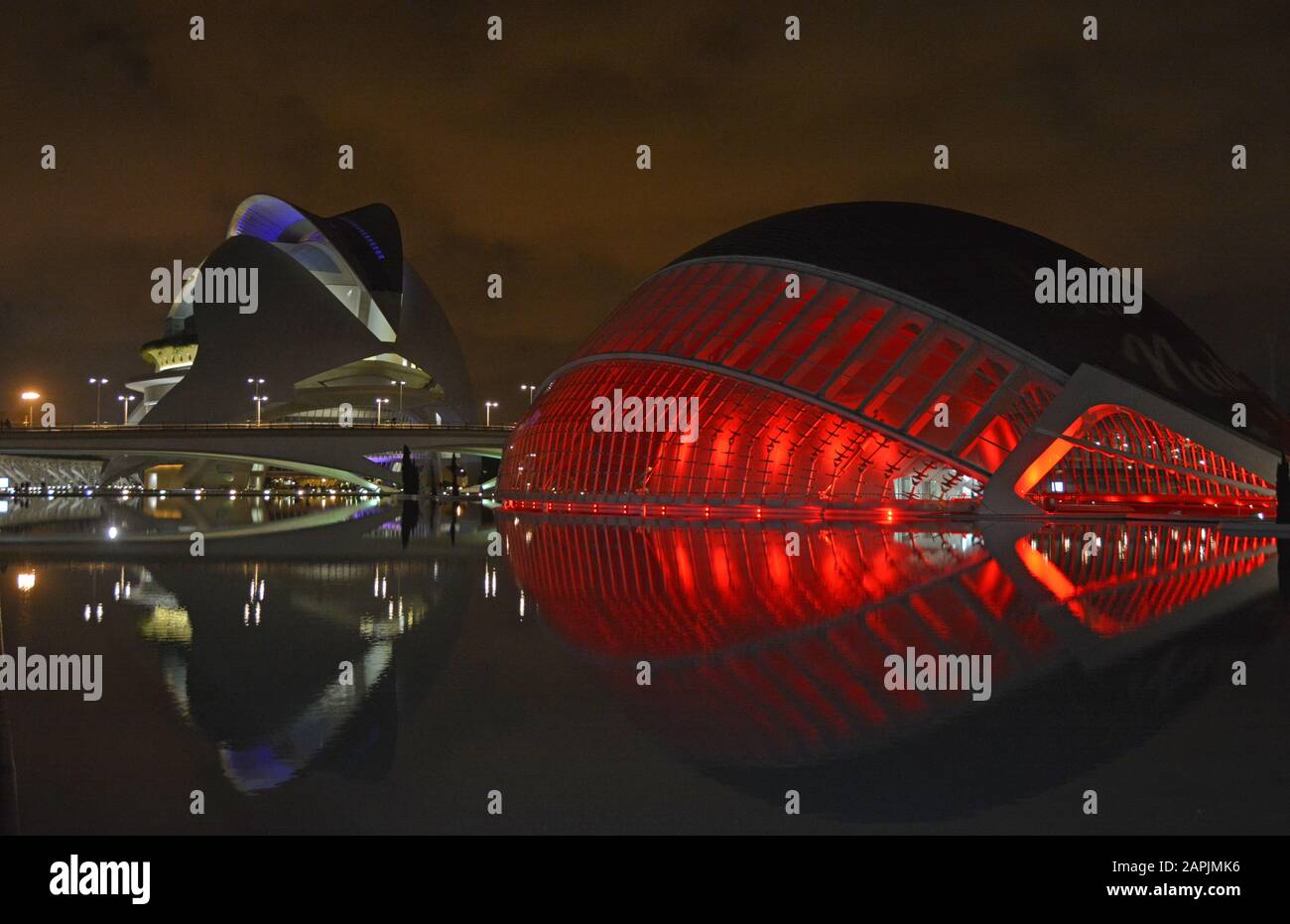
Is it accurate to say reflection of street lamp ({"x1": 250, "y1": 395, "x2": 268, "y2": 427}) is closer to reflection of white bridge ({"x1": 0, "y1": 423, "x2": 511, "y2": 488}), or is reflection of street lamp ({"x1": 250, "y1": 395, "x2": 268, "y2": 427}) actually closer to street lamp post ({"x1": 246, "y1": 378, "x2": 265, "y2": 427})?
street lamp post ({"x1": 246, "y1": 378, "x2": 265, "y2": 427})

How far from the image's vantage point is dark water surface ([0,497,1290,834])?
5449 mm

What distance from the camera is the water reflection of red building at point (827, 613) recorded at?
24.6 ft

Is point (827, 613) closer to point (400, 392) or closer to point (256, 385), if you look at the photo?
point (256, 385)

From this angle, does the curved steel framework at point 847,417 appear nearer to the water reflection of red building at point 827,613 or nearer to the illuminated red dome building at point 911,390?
the illuminated red dome building at point 911,390

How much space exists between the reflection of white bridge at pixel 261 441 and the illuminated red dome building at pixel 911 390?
31801 millimetres

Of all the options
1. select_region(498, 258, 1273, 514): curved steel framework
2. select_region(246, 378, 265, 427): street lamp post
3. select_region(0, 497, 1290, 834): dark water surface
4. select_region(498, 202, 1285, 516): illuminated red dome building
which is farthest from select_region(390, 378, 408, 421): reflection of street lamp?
select_region(0, 497, 1290, 834): dark water surface

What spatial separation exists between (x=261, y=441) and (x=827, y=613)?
61.3 meters

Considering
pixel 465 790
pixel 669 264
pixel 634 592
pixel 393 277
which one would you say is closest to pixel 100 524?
pixel 669 264

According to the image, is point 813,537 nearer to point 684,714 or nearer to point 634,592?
point 634,592

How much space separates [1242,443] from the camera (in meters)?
31.9

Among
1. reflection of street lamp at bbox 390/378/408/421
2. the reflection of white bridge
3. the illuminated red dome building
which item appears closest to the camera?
the illuminated red dome building

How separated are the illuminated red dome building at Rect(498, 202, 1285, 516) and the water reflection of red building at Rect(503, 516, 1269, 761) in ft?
24.9

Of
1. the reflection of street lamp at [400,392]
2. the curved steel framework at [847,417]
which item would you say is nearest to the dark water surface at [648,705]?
the curved steel framework at [847,417]

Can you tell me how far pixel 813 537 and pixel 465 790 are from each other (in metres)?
20.0
